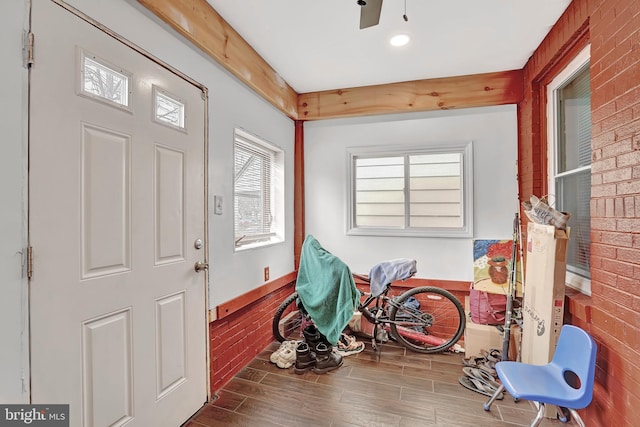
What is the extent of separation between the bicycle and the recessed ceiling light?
2.07 metres

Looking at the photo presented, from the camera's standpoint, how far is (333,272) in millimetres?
2373

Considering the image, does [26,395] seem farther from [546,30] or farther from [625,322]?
[546,30]

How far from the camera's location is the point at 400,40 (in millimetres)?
2264

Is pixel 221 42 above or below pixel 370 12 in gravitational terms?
above

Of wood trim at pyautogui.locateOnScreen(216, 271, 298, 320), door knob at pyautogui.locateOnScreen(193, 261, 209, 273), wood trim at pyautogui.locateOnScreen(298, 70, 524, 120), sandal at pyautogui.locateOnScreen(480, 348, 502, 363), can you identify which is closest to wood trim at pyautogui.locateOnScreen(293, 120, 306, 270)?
wood trim at pyautogui.locateOnScreen(298, 70, 524, 120)

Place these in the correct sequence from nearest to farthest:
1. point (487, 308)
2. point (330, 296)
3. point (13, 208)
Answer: point (13, 208), point (330, 296), point (487, 308)

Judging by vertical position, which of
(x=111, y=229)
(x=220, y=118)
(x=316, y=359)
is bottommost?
(x=316, y=359)

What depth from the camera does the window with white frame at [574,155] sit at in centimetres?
193

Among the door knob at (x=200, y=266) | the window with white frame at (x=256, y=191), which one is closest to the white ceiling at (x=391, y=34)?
the window with white frame at (x=256, y=191)

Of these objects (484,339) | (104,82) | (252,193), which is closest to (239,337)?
(252,193)

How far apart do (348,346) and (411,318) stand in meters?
0.69

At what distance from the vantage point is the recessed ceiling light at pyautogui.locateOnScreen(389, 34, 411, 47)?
7.28 ft

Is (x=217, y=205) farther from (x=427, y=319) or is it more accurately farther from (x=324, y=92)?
(x=427, y=319)

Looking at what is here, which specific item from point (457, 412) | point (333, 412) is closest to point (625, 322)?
point (457, 412)
